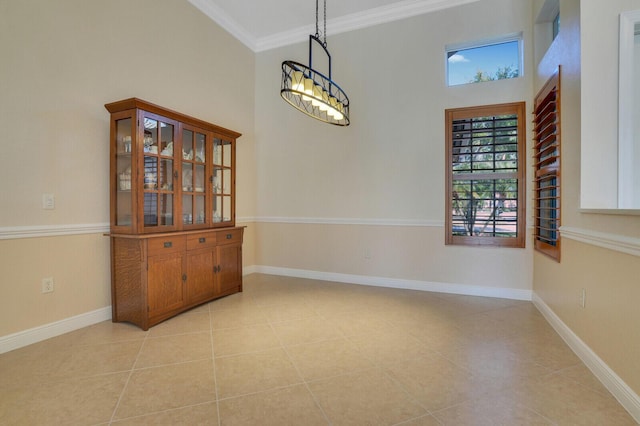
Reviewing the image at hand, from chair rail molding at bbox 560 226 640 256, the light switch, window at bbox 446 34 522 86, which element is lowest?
chair rail molding at bbox 560 226 640 256

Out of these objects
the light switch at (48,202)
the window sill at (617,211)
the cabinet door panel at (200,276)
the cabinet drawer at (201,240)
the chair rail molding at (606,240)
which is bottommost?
the cabinet door panel at (200,276)

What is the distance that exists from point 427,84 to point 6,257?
4328mm

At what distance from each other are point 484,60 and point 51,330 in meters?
5.03

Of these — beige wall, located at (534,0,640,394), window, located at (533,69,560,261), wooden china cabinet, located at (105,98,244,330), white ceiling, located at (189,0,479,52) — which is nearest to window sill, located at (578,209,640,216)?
beige wall, located at (534,0,640,394)

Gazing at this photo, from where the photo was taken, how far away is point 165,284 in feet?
9.41

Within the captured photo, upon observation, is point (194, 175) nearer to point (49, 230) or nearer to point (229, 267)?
point (229, 267)

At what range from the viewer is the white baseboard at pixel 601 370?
164 centimetres

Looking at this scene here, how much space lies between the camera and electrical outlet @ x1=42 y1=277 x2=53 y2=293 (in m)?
2.49

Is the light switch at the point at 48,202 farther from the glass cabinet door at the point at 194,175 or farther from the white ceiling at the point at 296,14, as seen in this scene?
the white ceiling at the point at 296,14

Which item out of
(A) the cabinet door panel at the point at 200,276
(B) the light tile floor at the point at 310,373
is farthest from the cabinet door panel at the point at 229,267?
(B) the light tile floor at the point at 310,373

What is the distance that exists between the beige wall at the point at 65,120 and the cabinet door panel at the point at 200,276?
28.0 inches

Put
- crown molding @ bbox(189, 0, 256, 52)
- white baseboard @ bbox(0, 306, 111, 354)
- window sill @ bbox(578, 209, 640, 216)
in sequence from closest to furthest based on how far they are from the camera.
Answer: window sill @ bbox(578, 209, 640, 216) < white baseboard @ bbox(0, 306, 111, 354) < crown molding @ bbox(189, 0, 256, 52)

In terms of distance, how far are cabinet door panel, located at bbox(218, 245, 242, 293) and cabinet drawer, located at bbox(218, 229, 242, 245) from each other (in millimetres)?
61

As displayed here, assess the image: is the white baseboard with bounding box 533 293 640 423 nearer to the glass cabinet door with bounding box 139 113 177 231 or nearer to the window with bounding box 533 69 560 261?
the window with bounding box 533 69 560 261
